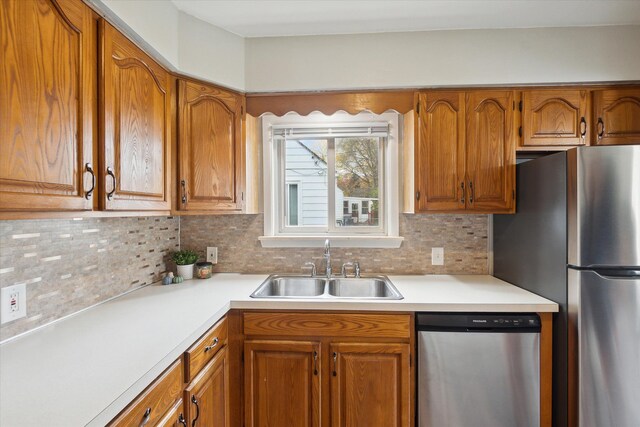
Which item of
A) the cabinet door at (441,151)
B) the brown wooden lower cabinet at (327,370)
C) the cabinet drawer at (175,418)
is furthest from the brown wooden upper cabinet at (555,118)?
the cabinet drawer at (175,418)

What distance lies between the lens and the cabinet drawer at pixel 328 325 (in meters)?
1.59

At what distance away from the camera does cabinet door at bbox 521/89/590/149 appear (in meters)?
1.82

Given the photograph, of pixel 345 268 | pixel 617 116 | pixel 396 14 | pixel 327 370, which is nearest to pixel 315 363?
pixel 327 370

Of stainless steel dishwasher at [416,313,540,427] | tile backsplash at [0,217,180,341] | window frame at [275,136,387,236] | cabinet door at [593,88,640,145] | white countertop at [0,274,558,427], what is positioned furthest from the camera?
window frame at [275,136,387,236]

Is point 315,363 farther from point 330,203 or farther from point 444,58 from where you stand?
point 444,58

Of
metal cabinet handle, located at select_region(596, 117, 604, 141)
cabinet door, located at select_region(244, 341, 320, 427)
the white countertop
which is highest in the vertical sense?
metal cabinet handle, located at select_region(596, 117, 604, 141)

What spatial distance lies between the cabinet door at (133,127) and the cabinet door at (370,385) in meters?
1.18

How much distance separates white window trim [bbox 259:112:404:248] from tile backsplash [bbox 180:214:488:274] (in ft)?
0.16

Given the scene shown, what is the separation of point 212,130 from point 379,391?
5.43ft

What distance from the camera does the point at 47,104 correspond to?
924 millimetres

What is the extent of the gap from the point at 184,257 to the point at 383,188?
4.72 feet

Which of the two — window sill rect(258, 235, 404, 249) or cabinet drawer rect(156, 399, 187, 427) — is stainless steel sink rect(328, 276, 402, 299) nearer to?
window sill rect(258, 235, 404, 249)

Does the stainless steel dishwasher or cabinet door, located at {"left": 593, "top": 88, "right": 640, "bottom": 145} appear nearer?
the stainless steel dishwasher

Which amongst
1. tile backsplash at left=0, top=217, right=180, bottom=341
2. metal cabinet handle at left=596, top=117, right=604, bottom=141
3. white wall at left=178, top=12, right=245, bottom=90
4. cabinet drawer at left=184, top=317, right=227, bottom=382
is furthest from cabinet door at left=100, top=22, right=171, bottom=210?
metal cabinet handle at left=596, top=117, right=604, bottom=141
